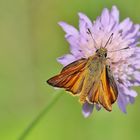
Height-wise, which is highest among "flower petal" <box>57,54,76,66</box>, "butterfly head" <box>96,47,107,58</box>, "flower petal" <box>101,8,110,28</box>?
"flower petal" <box>101,8,110,28</box>

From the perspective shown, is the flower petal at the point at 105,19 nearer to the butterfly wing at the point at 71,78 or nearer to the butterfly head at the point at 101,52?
the butterfly head at the point at 101,52

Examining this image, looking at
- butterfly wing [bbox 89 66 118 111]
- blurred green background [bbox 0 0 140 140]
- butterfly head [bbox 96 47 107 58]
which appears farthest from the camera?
blurred green background [bbox 0 0 140 140]

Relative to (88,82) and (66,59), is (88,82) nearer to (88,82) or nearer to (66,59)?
(88,82)

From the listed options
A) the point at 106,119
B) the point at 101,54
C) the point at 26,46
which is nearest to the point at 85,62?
the point at 101,54

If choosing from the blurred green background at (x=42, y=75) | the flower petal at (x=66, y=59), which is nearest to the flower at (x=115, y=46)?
the flower petal at (x=66, y=59)

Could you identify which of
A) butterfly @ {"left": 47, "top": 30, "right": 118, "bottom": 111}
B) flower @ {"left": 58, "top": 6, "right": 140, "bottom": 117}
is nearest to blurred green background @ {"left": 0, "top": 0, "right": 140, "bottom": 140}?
flower @ {"left": 58, "top": 6, "right": 140, "bottom": 117}

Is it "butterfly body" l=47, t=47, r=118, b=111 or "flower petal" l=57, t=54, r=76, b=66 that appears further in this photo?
"flower petal" l=57, t=54, r=76, b=66

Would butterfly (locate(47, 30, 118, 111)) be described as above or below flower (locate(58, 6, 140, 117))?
below

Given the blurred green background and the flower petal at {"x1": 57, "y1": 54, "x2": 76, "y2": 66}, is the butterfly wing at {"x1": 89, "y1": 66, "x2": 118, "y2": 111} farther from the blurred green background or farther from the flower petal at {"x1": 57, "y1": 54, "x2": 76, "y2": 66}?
the blurred green background
